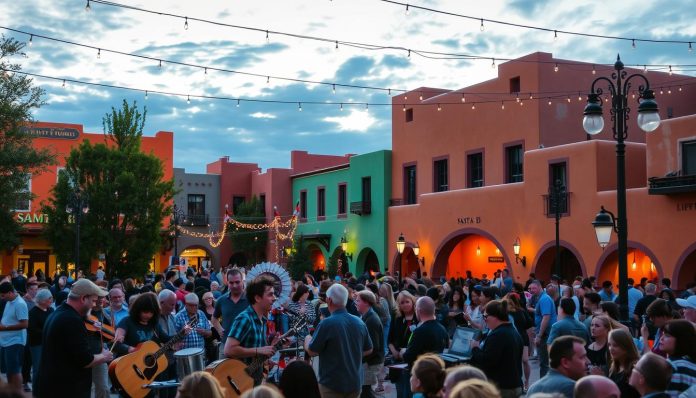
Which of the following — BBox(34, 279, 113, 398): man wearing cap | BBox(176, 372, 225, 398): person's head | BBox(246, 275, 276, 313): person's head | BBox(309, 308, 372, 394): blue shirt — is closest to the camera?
BBox(176, 372, 225, 398): person's head

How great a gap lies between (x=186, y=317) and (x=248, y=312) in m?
3.47

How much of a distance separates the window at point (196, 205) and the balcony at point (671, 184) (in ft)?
99.6

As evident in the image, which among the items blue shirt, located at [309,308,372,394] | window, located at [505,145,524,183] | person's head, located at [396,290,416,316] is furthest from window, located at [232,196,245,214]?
blue shirt, located at [309,308,372,394]

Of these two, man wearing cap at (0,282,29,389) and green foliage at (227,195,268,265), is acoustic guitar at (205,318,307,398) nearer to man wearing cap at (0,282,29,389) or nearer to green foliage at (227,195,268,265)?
man wearing cap at (0,282,29,389)

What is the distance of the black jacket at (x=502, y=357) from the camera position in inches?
294

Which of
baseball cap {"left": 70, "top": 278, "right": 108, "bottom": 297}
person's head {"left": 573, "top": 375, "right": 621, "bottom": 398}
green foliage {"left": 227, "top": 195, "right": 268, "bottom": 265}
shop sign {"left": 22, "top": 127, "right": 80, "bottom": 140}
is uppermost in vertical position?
shop sign {"left": 22, "top": 127, "right": 80, "bottom": 140}

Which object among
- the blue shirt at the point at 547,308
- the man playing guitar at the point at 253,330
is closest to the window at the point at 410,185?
the blue shirt at the point at 547,308

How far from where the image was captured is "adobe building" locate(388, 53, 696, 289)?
23.6 meters

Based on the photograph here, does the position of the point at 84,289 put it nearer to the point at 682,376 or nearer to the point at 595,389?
the point at 595,389

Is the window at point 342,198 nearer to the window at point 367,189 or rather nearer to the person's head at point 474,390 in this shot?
the window at point 367,189

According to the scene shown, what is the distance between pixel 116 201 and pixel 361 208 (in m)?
11.4

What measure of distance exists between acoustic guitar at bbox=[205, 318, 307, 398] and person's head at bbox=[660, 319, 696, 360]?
11.0 ft

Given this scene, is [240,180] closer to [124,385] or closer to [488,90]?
[488,90]

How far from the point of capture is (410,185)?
3694 centimetres
